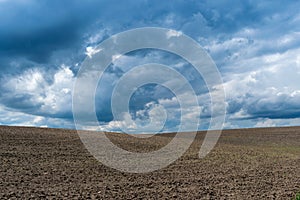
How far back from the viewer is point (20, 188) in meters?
13.6

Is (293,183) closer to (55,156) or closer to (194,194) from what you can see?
(194,194)

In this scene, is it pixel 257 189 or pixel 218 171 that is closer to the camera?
pixel 257 189

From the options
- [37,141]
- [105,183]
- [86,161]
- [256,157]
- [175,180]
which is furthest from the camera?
[37,141]

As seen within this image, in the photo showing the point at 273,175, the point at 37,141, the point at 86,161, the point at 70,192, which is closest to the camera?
the point at 70,192

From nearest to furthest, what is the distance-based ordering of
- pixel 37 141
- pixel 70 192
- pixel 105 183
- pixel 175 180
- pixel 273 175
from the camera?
pixel 70 192 → pixel 105 183 → pixel 175 180 → pixel 273 175 → pixel 37 141

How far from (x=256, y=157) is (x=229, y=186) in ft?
35.6

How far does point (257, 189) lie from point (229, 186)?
3.60 ft

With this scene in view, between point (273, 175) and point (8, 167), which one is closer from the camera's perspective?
point (8, 167)

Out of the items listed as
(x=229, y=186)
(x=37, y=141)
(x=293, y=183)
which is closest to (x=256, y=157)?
(x=293, y=183)

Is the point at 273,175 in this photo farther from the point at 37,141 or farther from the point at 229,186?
the point at 37,141

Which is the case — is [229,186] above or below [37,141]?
below

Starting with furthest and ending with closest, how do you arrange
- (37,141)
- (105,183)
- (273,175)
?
(37,141)
(273,175)
(105,183)

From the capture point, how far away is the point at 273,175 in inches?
740

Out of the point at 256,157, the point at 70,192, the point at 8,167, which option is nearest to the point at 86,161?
the point at 8,167
